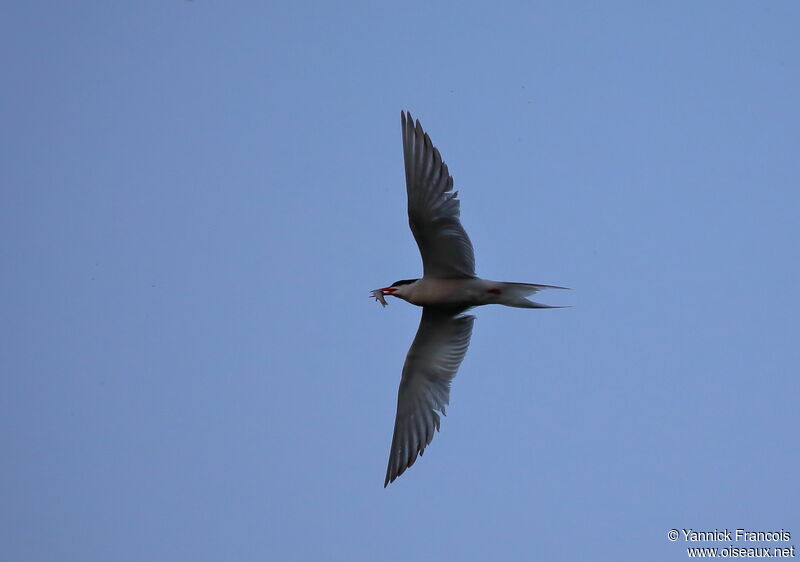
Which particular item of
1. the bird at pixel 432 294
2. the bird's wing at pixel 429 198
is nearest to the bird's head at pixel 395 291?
the bird at pixel 432 294

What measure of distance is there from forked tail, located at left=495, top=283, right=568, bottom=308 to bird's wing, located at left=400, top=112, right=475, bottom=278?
59 centimetres

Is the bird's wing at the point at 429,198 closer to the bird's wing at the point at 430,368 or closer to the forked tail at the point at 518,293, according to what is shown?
the forked tail at the point at 518,293

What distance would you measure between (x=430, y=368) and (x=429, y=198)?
2.21m

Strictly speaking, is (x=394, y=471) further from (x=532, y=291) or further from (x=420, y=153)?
(x=420, y=153)

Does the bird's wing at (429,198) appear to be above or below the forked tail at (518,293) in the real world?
above

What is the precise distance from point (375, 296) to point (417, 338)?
2.40 ft

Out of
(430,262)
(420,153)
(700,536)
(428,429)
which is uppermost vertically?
(420,153)

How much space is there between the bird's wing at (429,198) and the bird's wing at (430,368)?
1063 mm

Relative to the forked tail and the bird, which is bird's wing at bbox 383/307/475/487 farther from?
the forked tail

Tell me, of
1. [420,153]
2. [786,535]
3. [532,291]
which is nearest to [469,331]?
[532,291]

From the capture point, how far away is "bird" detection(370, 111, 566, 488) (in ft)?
32.3

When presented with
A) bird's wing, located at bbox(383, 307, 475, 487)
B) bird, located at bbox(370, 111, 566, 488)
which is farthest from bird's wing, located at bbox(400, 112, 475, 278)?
bird's wing, located at bbox(383, 307, 475, 487)

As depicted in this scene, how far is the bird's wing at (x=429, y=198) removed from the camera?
9805 millimetres

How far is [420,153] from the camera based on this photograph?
9859 mm
